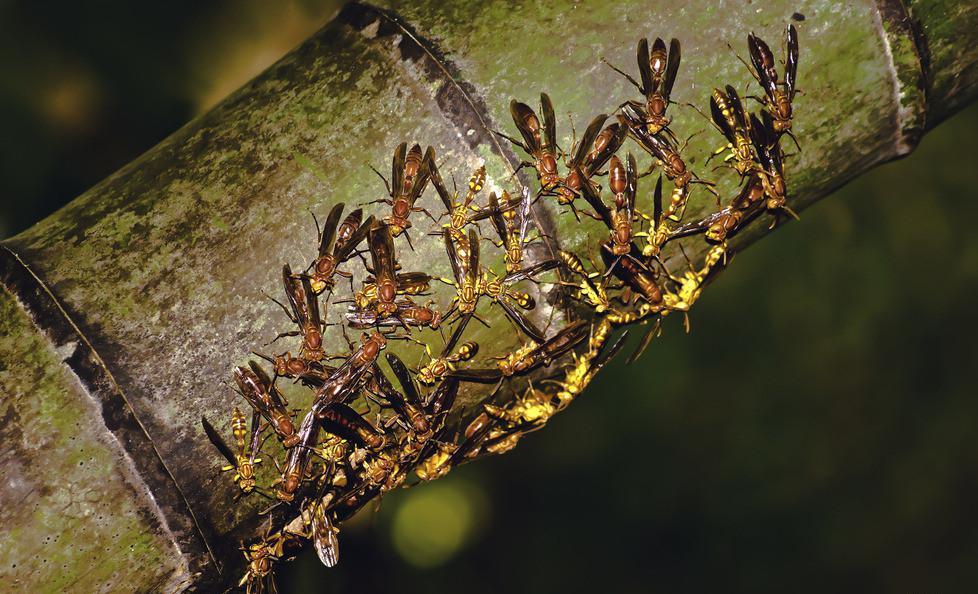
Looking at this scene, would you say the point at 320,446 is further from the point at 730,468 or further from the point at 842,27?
the point at 730,468

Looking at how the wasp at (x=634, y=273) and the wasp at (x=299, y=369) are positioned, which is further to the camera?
the wasp at (x=634, y=273)

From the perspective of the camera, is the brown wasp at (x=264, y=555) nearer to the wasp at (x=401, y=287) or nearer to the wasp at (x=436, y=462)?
the wasp at (x=436, y=462)

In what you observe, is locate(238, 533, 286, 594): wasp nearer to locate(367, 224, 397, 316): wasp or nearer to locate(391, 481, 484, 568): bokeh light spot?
locate(367, 224, 397, 316): wasp

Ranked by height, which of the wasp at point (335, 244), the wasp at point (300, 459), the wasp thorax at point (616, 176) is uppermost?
the wasp at point (335, 244)

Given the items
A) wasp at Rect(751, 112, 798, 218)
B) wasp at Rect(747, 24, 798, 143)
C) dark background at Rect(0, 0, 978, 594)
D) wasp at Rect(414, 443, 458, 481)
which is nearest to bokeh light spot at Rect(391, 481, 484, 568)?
dark background at Rect(0, 0, 978, 594)

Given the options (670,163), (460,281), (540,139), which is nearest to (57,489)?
(460,281)

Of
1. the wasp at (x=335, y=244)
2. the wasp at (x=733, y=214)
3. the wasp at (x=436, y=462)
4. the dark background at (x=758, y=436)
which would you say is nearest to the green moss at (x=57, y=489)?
the wasp at (x=335, y=244)
